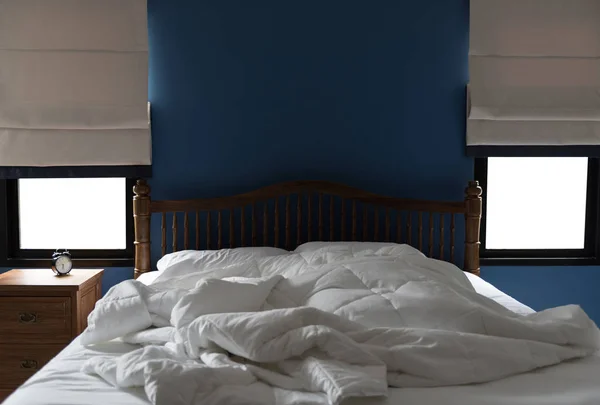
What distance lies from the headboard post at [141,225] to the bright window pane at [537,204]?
66.7 inches

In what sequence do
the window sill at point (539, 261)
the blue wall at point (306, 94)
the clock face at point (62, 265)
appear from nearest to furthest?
the clock face at point (62, 265), the blue wall at point (306, 94), the window sill at point (539, 261)

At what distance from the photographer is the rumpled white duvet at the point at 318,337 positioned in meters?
1.38

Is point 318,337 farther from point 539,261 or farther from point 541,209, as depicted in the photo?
point 541,209

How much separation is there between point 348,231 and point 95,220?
1268 millimetres

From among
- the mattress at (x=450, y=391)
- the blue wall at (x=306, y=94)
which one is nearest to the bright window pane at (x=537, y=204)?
the blue wall at (x=306, y=94)

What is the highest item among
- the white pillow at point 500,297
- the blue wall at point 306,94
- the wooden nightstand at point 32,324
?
the blue wall at point 306,94

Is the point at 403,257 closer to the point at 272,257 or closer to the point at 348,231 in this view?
the point at 272,257

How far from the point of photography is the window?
122 inches

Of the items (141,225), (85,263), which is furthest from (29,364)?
(141,225)

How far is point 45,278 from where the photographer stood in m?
2.67

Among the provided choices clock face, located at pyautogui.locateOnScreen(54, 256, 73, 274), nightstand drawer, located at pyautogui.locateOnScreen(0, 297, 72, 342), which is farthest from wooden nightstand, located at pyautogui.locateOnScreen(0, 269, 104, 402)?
clock face, located at pyautogui.locateOnScreen(54, 256, 73, 274)

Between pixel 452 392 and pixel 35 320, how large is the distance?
1.82m

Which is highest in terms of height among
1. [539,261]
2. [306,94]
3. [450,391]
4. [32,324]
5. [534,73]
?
[534,73]

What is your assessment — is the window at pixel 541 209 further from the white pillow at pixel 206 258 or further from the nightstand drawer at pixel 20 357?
the nightstand drawer at pixel 20 357
